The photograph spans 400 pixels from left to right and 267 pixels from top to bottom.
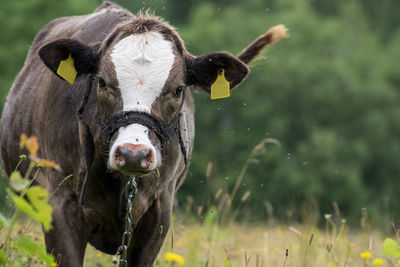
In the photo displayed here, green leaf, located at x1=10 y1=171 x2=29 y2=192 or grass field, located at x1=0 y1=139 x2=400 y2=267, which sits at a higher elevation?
green leaf, located at x1=10 y1=171 x2=29 y2=192

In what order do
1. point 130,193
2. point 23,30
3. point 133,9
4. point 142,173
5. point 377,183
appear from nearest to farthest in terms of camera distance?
point 142,173 → point 130,193 → point 133,9 → point 23,30 → point 377,183

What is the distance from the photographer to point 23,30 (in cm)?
3012

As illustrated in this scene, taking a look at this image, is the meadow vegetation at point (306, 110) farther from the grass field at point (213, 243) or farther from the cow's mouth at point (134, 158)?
the cow's mouth at point (134, 158)

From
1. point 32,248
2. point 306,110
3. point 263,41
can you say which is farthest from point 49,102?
point 306,110

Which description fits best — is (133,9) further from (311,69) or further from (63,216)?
(311,69)

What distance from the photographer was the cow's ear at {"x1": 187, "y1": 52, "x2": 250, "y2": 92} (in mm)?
5242

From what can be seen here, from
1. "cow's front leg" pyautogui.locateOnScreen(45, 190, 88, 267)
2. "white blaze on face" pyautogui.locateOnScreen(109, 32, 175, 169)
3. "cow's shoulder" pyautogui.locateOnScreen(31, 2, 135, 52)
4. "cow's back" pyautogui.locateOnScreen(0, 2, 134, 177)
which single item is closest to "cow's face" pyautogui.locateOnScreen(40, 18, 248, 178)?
"white blaze on face" pyautogui.locateOnScreen(109, 32, 175, 169)

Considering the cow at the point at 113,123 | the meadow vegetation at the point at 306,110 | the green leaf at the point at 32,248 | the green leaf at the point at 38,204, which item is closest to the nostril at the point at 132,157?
the cow at the point at 113,123

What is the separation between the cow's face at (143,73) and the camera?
4441mm

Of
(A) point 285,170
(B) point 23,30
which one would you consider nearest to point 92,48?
(B) point 23,30

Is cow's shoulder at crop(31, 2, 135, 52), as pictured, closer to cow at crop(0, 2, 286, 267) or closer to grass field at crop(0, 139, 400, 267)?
cow at crop(0, 2, 286, 267)

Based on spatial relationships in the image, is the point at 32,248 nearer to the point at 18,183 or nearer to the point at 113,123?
the point at 18,183

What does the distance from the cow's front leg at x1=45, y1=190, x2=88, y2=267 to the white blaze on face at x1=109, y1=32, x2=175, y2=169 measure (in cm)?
82

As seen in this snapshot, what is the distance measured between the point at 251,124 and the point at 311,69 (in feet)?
15.5
